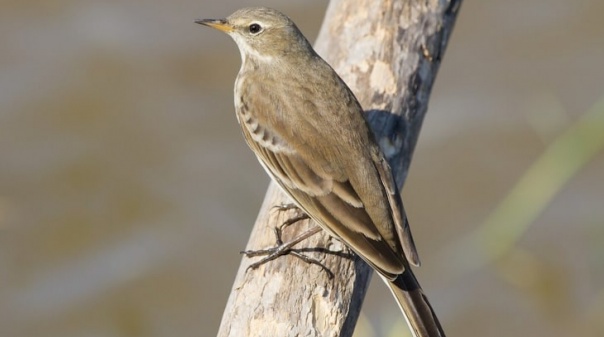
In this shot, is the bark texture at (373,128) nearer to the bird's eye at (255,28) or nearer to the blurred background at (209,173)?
the bird's eye at (255,28)

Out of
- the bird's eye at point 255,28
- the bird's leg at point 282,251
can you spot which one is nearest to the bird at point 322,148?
the bird's eye at point 255,28

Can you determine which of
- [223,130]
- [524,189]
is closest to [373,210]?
[524,189]

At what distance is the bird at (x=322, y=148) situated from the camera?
6.13 metres

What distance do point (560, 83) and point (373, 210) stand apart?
5.25 metres

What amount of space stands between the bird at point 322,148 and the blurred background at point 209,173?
2.40m

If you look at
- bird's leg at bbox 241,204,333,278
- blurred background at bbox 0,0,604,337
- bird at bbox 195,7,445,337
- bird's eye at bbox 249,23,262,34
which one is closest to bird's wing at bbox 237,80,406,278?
bird at bbox 195,7,445,337

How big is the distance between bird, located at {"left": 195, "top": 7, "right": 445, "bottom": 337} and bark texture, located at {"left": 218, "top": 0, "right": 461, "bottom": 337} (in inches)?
7.1

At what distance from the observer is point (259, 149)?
7.01 m

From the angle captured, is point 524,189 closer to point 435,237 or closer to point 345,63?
point 435,237

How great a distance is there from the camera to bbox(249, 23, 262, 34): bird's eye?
292 inches

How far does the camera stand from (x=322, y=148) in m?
6.66

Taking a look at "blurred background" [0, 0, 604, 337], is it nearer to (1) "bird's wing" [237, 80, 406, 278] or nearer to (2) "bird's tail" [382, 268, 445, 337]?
(1) "bird's wing" [237, 80, 406, 278]

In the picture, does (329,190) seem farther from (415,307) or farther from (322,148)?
(415,307)

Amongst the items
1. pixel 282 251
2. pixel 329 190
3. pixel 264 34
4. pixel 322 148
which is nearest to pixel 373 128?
pixel 322 148
